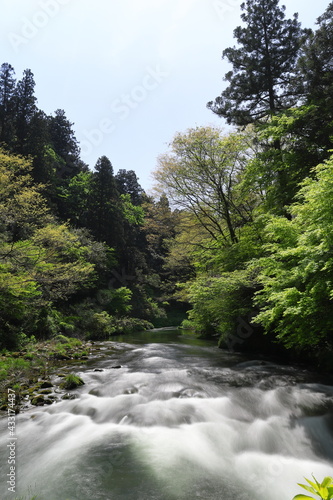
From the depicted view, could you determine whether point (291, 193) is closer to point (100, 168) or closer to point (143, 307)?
point (143, 307)

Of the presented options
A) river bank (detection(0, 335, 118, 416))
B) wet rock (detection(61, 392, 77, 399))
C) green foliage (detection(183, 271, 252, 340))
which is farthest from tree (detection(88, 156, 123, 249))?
wet rock (detection(61, 392, 77, 399))

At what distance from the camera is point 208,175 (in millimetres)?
13250

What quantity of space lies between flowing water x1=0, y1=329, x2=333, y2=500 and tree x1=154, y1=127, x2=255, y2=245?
833cm

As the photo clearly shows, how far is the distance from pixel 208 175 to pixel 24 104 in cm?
2420

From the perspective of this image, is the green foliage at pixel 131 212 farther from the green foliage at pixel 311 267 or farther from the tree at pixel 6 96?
the green foliage at pixel 311 267

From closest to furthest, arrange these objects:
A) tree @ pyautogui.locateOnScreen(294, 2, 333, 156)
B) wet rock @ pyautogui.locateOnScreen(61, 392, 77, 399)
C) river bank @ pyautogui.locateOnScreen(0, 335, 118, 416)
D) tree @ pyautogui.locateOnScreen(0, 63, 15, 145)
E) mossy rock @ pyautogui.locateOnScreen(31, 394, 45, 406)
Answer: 1. mossy rock @ pyautogui.locateOnScreen(31, 394, 45, 406)
2. river bank @ pyautogui.locateOnScreen(0, 335, 118, 416)
3. wet rock @ pyautogui.locateOnScreen(61, 392, 77, 399)
4. tree @ pyautogui.locateOnScreen(294, 2, 333, 156)
5. tree @ pyautogui.locateOnScreen(0, 63, 15, 145)

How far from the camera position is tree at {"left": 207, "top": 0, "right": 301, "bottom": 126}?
12.1 metres

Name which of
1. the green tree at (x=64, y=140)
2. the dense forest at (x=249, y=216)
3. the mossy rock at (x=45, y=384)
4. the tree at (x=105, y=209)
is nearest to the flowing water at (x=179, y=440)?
the mossy rock at (x=45, y=384)

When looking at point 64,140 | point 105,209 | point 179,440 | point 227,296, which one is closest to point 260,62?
point 227,296

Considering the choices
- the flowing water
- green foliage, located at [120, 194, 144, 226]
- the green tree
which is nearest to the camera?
the flowing water

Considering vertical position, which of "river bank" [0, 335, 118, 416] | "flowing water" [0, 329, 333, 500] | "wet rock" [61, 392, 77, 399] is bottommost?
"river bank" [0, 335, 118, 416]

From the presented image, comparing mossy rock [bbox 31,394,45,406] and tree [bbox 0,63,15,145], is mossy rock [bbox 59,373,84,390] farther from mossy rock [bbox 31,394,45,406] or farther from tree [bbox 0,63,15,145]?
tree [bbox 0,63,15,145]

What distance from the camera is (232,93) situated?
1284 cm

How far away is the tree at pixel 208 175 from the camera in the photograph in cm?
1262
